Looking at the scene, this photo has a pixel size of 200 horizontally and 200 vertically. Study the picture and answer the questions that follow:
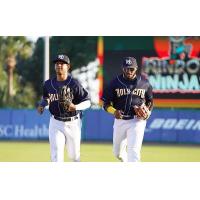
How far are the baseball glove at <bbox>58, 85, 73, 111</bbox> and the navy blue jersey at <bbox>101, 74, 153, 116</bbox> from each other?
696mm

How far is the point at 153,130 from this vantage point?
23500 mm

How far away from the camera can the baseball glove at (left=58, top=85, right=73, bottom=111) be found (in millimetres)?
10727

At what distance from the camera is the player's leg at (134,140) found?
430 inches

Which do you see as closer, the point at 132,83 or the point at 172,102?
the point at 132,83

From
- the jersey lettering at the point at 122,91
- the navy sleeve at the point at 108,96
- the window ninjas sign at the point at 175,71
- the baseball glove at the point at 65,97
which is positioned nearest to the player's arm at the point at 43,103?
the baseball glove at the point at 65,97

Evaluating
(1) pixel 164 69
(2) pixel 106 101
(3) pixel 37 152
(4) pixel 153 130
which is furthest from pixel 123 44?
(2) pixel 106 101

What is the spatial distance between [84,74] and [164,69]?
8.23 m

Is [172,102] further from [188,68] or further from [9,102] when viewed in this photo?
[9,102]

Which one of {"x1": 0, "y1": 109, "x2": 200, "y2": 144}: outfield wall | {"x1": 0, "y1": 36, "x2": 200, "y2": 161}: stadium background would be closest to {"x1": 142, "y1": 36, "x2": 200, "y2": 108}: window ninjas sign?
{"x1": 0, "y1": 36, "x2": 200, "y2": 161}: stadium background

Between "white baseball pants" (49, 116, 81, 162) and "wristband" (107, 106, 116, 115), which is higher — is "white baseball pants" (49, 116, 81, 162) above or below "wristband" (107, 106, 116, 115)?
below

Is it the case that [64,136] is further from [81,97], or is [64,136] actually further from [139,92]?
[139,92]

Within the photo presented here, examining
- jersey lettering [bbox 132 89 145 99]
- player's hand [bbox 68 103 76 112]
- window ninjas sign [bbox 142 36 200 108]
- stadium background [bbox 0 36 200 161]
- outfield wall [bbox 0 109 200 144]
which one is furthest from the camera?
window ninjas sign [bbox 142 36 200 108]

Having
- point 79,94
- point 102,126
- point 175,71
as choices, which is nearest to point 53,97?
point 79,94

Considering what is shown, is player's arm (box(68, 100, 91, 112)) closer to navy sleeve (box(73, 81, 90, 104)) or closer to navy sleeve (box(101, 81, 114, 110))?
navy sleeve (box(73, 81, 90, 104))
